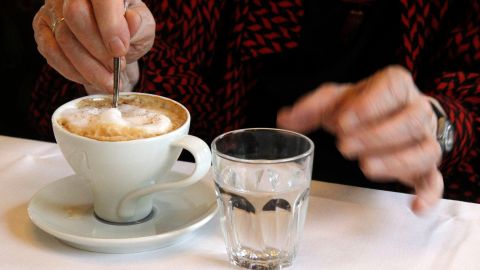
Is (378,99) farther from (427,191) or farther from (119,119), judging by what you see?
(119,119)

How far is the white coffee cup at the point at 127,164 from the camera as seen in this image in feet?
1.88

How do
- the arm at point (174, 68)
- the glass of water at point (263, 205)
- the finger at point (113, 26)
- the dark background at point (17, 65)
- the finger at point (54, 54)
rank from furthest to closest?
the dark background at point (17, 65) < the arm at point (174, 68) < the finger at point (54, 54) < the finger at point (113, 26) < the glass of water at point (263, 205)

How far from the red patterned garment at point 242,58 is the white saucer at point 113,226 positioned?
36 centimetres

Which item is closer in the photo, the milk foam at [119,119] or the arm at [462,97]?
the milk foam at [119,119]

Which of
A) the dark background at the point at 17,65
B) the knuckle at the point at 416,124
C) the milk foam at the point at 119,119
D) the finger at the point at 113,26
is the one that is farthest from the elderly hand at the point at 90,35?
the dark background at the point at 17,65

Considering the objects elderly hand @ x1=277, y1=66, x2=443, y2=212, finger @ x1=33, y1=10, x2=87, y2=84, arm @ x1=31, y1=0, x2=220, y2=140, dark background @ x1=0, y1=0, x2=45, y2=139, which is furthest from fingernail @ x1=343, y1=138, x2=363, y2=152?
dark background @ x1=0, y1=0, x2=45, y2=139

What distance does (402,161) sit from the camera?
2.11 feet

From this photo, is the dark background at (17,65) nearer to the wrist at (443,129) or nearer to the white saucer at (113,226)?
the white saucer at (113,226)

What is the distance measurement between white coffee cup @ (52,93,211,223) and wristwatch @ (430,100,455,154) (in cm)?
31

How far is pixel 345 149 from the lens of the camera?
62 centimetres

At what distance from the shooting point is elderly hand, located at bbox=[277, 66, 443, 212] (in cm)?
62

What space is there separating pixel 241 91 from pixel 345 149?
456mm

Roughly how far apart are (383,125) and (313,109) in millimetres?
71

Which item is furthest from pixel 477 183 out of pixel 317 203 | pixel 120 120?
pixel 120 120
